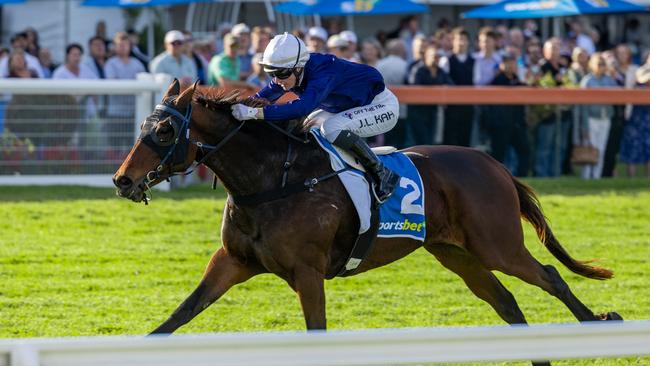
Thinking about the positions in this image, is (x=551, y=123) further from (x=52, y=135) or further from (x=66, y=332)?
(x=66, y=332)

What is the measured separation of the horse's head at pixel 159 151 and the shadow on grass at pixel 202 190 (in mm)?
6129

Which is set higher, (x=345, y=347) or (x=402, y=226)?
(x=345, y=347)

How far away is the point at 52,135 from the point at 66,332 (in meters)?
5.58

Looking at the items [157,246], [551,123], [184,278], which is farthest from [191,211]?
[551,123]

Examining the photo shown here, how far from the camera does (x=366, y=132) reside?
6.35 meters

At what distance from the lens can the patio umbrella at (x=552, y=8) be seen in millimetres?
16266

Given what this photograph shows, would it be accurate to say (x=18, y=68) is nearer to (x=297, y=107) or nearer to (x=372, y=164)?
(x=372, y=164)

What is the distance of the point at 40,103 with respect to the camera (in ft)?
39.8

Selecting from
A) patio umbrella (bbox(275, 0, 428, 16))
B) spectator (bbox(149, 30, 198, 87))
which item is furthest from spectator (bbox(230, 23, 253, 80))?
patio umbrella (bbox(275, 0, 428, 16))

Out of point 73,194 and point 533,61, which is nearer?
point 73,194

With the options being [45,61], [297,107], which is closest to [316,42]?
[45,61]

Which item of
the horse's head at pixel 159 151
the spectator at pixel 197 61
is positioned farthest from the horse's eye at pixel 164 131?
the spectator at pixel 197 61

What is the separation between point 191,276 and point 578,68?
293 inches

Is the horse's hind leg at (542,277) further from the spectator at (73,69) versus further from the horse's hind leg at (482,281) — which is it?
the spectator at (73,69)
